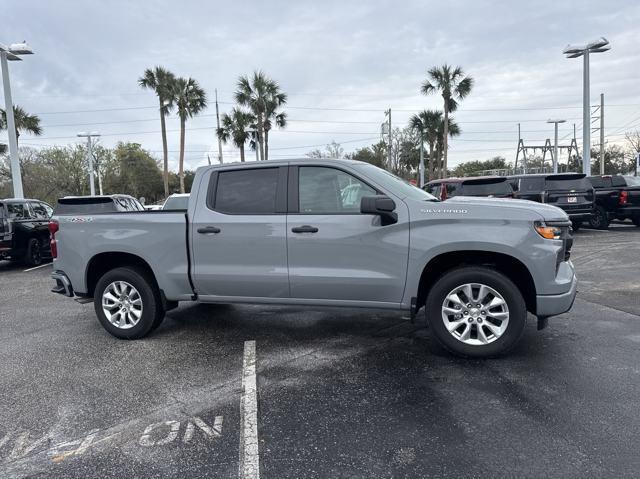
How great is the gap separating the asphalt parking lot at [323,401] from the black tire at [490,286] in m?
0.15

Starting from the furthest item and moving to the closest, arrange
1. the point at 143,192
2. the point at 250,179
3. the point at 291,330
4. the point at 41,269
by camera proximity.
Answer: the point at 143,192 → the point at 41,269 → the point at 291,330 → the point at 250,179

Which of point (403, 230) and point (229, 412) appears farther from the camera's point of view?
point (403, 230)

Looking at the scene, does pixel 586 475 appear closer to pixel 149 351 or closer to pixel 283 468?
pixel 283 468

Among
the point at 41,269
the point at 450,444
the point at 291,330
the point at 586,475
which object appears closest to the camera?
the point at 586,475

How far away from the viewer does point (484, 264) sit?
→ 440cm

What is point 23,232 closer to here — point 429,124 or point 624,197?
point 624,197

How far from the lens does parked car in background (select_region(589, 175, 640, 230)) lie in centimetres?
1441

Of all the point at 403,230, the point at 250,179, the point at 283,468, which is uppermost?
the point at 250,179

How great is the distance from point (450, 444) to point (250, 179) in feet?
10.3

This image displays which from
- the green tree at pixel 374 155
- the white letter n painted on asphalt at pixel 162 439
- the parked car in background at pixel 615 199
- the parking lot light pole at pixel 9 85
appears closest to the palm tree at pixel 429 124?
the green tree at pixel 374 155

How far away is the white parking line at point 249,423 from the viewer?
2742 mm

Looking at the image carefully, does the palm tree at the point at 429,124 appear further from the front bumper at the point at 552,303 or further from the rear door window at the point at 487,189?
the front bumper at the point at 552,303

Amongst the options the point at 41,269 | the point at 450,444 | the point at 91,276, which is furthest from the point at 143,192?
the point at 450,444

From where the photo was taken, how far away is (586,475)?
2.57 metres
